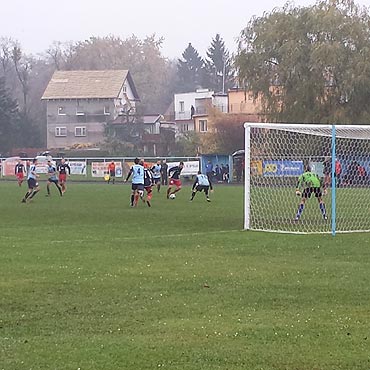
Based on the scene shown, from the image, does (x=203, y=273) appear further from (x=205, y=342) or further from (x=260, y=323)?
(x=205, y=342)

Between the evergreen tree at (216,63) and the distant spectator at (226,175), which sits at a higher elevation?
the evergreen tree at (216,63)

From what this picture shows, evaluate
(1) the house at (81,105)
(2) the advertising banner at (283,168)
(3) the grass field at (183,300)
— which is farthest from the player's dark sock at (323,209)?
(1) the house at (81,105)

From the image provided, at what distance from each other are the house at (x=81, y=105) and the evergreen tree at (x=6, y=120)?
1293 centimetres

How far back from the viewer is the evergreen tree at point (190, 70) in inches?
5541

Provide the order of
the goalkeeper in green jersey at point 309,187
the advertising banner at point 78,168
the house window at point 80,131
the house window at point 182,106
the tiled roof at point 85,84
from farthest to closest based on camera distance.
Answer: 1. the house window at point 182,106
2. the house window at point 80,131
3. the tiled roof at point 85,84
4. the advertising banner at point 78,168
5. the goalkeeper in green jersey at point 309,187

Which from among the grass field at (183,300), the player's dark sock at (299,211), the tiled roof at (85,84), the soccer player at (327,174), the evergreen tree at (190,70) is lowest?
the grass field at (183,300)

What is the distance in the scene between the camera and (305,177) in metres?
22.6

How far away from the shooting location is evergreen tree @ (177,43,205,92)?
14075 centimetres

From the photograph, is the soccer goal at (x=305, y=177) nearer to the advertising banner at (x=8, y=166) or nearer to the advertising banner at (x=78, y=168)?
the advertising banner at (x=78, y=168)

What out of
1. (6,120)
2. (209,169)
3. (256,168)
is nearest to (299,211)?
(256,168)

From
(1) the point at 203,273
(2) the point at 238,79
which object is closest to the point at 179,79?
(2) the point at 238,79

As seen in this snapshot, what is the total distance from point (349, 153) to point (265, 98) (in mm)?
25364

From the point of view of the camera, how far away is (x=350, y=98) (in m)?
48.7

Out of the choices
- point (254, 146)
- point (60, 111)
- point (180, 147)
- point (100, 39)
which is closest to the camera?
point (254, 146)
